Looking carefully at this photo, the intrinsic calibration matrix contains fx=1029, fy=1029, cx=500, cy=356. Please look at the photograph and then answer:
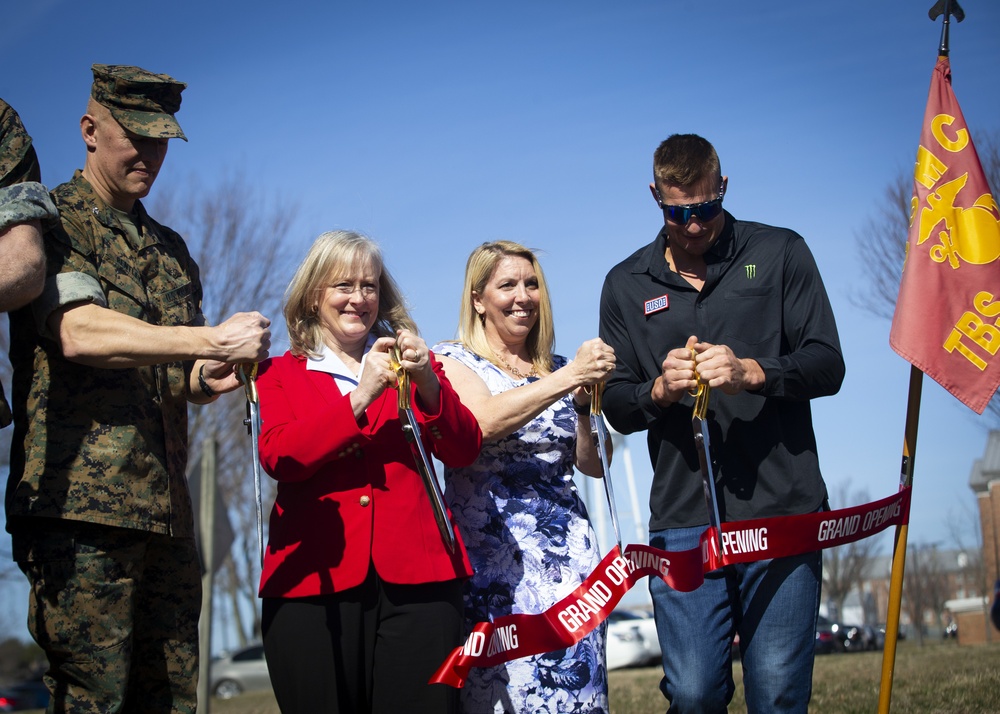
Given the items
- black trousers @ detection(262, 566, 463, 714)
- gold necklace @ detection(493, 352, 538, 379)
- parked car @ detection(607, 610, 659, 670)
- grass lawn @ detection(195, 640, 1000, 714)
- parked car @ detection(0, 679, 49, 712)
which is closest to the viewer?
black trousers @ detection(262, 566, 463, 714)

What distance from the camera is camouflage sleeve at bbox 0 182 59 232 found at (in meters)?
3.06

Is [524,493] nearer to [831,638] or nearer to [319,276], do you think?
[319,276]

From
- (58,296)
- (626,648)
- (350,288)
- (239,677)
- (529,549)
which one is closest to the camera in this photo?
(58,296)

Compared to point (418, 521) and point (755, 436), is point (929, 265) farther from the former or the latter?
point (418, 521)

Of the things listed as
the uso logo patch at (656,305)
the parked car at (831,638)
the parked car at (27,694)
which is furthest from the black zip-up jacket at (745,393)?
the parked car at (831,638)

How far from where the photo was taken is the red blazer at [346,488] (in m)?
3.52

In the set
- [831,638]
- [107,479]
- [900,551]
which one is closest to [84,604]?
[107,479]

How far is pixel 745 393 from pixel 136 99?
2.37 metres

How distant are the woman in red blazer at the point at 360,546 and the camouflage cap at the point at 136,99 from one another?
3.21ft

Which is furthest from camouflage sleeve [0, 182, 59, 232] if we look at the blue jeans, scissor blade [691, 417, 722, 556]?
the blue jeans

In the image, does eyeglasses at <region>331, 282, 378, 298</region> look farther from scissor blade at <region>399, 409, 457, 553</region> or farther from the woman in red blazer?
scissor blade at <region>399, 409, 457, 553</region>

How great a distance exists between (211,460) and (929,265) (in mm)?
7444

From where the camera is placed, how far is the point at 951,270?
419 cm

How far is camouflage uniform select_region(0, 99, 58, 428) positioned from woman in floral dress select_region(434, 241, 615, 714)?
1762mm
